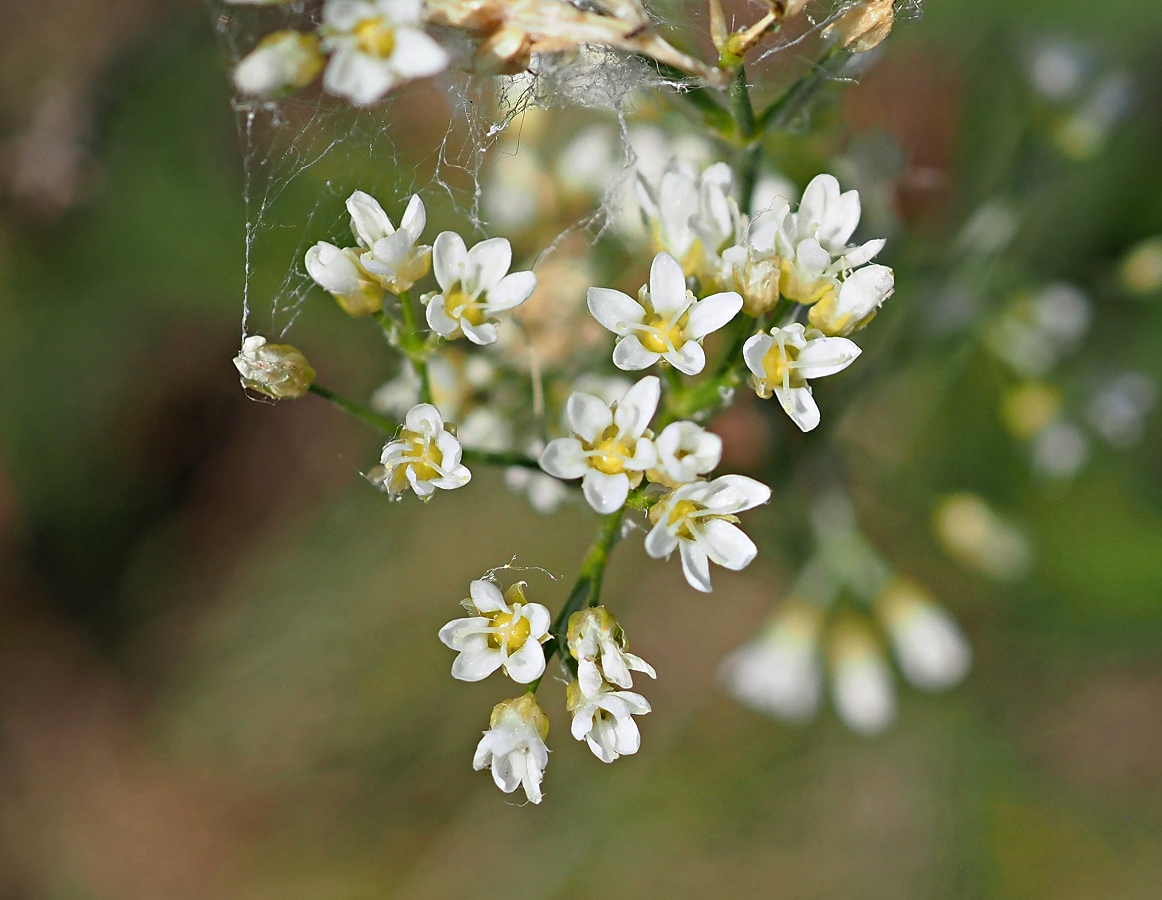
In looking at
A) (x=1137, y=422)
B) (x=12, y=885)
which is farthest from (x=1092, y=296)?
(x=12, y=885)

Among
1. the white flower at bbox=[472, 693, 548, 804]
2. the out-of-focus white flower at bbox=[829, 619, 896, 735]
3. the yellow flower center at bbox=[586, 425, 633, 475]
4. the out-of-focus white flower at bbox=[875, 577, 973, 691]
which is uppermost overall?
the yellow flower center at bbox=[586, 425, 633, 475]

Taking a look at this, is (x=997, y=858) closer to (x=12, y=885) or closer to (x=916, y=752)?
(x=916, y=752)

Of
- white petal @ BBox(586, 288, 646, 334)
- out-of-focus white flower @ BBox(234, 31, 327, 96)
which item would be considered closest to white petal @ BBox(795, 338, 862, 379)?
white petal @ BBox(586, 288, 646, 334)

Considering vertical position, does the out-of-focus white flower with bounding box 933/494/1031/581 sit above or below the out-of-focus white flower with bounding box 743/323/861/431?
below

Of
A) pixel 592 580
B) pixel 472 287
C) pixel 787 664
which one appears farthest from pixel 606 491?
pixel 787 664

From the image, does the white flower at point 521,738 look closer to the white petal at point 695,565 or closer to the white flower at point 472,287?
the white petal at point 695,565

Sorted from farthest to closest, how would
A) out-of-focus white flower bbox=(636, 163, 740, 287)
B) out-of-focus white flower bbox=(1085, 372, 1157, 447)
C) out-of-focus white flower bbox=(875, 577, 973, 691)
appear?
1. out-of-focus white flower bbox=(1085, 372, 1157, 447)
2. out-of-focus white flower bbox=(875, 577, 973, 691)
3. out-of-focus white flower bbox=(636, 163, 740, 287)

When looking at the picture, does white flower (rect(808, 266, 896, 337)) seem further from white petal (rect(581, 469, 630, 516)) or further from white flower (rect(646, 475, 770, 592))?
white petal (rect(581, 469, 630, 516))
